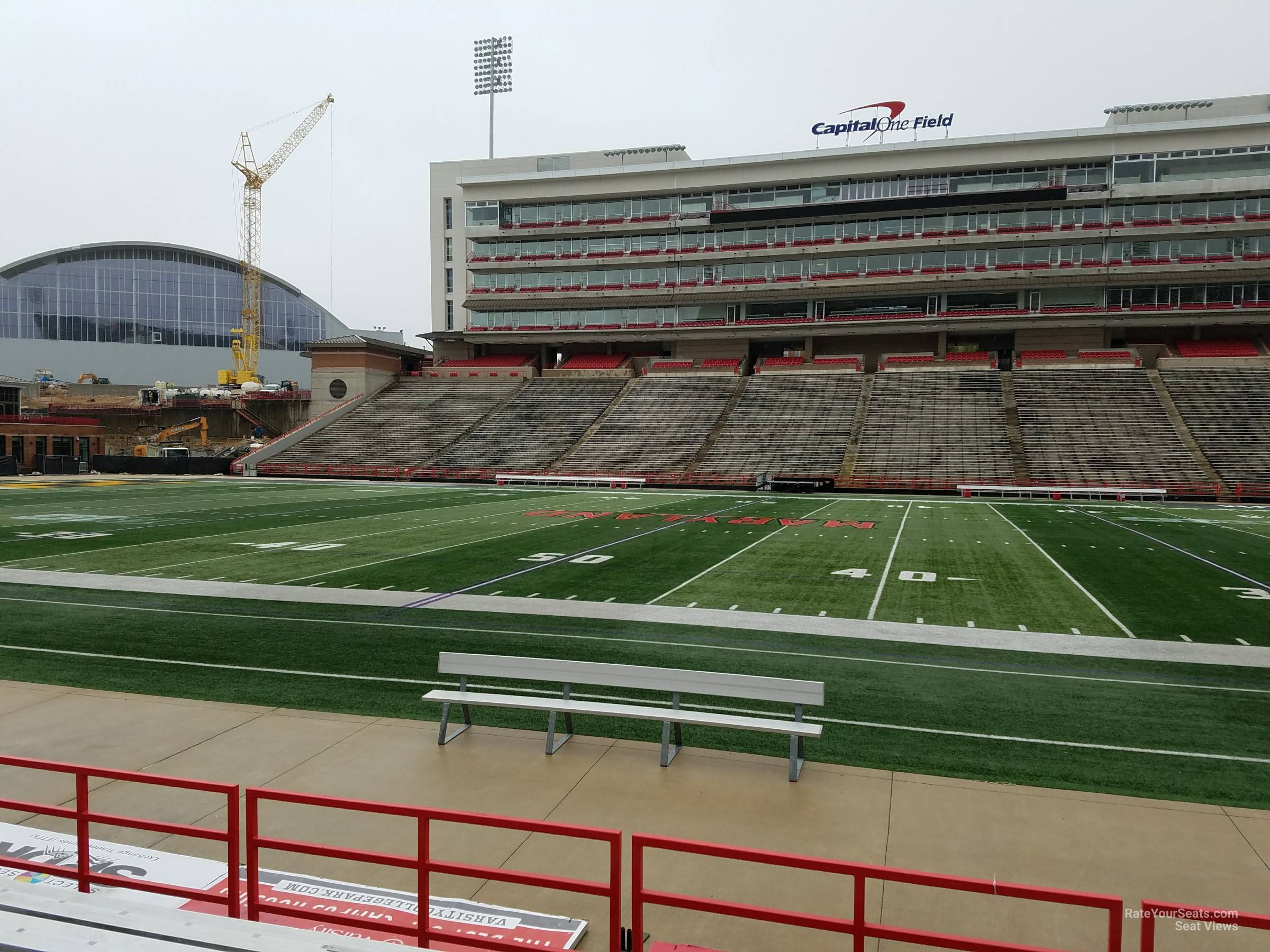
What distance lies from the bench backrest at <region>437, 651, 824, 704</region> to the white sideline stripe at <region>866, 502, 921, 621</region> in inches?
258

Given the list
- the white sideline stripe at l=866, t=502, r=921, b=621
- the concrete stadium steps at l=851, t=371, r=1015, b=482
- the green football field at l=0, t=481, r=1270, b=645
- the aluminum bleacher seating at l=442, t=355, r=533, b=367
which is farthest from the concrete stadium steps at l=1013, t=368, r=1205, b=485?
the aluminum bleacher seating at l=442, t=355, r=533, b=367

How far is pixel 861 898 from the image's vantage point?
389cm

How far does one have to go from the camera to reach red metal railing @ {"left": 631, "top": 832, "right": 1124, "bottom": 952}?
3484 mm

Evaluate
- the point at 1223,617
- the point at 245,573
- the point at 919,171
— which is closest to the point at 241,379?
the point at 919,171

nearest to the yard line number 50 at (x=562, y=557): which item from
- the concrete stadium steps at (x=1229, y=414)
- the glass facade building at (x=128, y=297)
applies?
the concrete stadium steps at (x=1229, y=414)

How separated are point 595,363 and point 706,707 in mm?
61395

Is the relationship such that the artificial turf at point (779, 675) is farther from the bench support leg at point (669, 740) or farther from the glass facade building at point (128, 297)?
the glass facade building at point (128, 297)

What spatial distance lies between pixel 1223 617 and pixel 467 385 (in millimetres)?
59504

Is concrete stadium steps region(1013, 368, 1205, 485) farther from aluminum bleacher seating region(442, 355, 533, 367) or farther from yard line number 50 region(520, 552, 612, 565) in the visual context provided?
aluminum bleacher seating region(442, 355, 533, 367)

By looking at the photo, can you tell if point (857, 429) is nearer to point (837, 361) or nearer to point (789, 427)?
point (789, 427)

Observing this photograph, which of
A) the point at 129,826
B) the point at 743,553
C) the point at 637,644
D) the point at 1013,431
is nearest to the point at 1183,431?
the point at 1013,431

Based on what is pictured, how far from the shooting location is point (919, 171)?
62.0 metres

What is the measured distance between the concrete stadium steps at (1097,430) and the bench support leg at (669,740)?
40.6m

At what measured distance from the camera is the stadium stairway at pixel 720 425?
49938 mm
